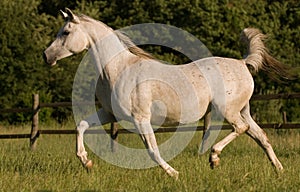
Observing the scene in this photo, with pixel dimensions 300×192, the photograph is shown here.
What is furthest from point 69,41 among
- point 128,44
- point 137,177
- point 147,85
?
point 137,177

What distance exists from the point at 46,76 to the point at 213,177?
738 inches

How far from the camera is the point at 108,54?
6.68 m

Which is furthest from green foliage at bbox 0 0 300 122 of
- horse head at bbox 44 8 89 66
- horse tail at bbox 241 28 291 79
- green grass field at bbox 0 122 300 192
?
horse head at bbox 44 8 89 66

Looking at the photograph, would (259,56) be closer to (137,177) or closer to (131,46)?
(131,46)

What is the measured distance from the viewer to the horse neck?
21.6 ft

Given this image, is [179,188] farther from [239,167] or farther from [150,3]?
[150,3]

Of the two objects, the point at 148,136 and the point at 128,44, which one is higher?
the point at 128,44

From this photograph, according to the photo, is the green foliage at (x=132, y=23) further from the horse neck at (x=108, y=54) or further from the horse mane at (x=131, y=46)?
the horse neck at (x=108, y=54)

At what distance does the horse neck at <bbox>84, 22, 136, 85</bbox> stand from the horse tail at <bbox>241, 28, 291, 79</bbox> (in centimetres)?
172

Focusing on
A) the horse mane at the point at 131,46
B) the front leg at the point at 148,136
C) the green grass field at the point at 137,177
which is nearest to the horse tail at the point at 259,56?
the green grass field at the point at 137,177

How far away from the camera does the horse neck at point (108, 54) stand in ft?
21.6

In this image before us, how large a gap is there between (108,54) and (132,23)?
22.4 m

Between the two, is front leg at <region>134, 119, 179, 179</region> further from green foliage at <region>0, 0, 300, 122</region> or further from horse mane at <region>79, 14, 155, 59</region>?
green foliage at <region>0, 0, 300, 122</region>

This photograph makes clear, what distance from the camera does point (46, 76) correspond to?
78.1 feet
